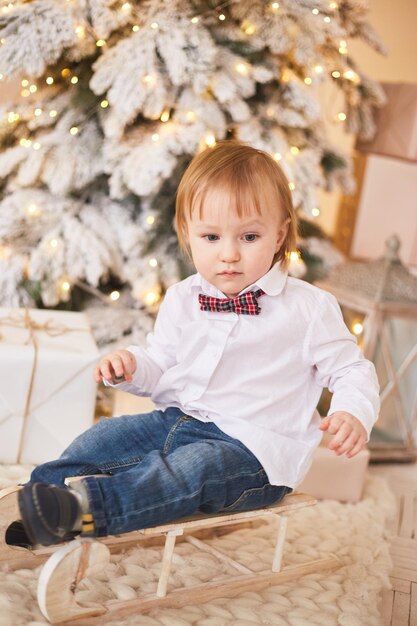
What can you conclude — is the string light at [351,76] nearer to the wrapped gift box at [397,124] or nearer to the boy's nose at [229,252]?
the wrapped gift box at [397,124]

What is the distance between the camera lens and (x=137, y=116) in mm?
2170

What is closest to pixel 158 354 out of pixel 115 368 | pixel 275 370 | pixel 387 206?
pixel 115 368

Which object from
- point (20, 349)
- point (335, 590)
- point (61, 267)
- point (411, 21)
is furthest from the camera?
point (411, 21)

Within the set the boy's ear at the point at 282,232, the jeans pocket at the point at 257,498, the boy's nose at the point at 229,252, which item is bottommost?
the jeans pocket at the point at 257,498

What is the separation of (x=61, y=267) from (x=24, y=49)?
59cm

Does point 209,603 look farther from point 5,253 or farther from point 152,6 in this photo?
point 152,6

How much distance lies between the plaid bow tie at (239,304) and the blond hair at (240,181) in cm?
14

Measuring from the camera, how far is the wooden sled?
105cm

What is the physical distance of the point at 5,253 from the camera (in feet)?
7.07

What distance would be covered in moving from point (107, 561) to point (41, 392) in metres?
0.63

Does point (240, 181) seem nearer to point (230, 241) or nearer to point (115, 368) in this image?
point (230, 241)

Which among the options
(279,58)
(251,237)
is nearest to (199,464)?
(251,237)

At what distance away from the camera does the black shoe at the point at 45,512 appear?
0.95 m

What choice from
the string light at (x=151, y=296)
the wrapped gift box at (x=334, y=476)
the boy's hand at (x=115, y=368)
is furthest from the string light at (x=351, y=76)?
the boy's hand at (x=115, y=368)
